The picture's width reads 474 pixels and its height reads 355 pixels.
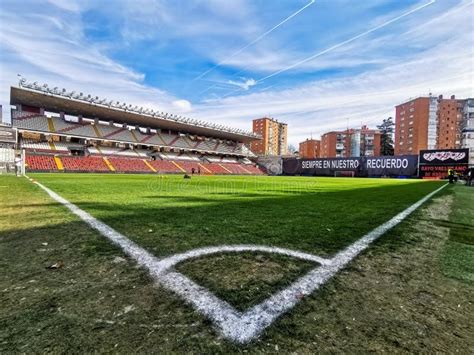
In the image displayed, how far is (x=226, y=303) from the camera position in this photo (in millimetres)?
1478

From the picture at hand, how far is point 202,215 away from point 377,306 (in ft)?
10.4

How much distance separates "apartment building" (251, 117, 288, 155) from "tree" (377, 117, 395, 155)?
42065mm

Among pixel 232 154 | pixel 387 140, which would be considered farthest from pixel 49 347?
pixel 387 140

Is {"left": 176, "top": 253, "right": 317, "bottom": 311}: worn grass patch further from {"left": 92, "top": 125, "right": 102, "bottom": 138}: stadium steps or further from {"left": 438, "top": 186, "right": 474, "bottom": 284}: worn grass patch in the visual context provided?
{"left": 92, "top": 125, "right": 102, "bottom": 138}: stadium steps

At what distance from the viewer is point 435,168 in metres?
37.7

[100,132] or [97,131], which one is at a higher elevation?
[97,131]

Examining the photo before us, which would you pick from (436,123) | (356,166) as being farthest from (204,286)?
(436,123)

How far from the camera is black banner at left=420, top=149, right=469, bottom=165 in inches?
1387

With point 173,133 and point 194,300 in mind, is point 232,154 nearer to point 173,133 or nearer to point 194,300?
point 173,133

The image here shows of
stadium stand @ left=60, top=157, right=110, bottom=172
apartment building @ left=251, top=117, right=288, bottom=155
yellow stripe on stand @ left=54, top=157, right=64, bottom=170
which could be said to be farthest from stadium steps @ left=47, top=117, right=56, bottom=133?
apartment building @ left=251, top=117, right=288, bottom=155

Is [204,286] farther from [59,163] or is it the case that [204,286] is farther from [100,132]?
[100,132]

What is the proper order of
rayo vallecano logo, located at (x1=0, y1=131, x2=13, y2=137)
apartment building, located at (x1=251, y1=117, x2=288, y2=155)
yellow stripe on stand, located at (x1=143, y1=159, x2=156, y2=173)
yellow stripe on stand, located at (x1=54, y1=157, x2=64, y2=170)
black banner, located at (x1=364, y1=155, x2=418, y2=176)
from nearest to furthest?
rayo vallecano logo, located at (x1=0, y1=131, x2=13, y2=137) < yellow stripe on stand, located at (x1=54, y1=157, x2=64, y2=170) < yellow stripe on stand, located at (x1=143, y1=159, x2=156, y2=173) < black banner, located at (x1=364, y1=155, x2=418, y2=176) < apartment building, located at (x1=251, y1=117, x2=288, y2=155)

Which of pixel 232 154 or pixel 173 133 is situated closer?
pixel 173 133

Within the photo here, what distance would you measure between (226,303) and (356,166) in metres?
51.5
